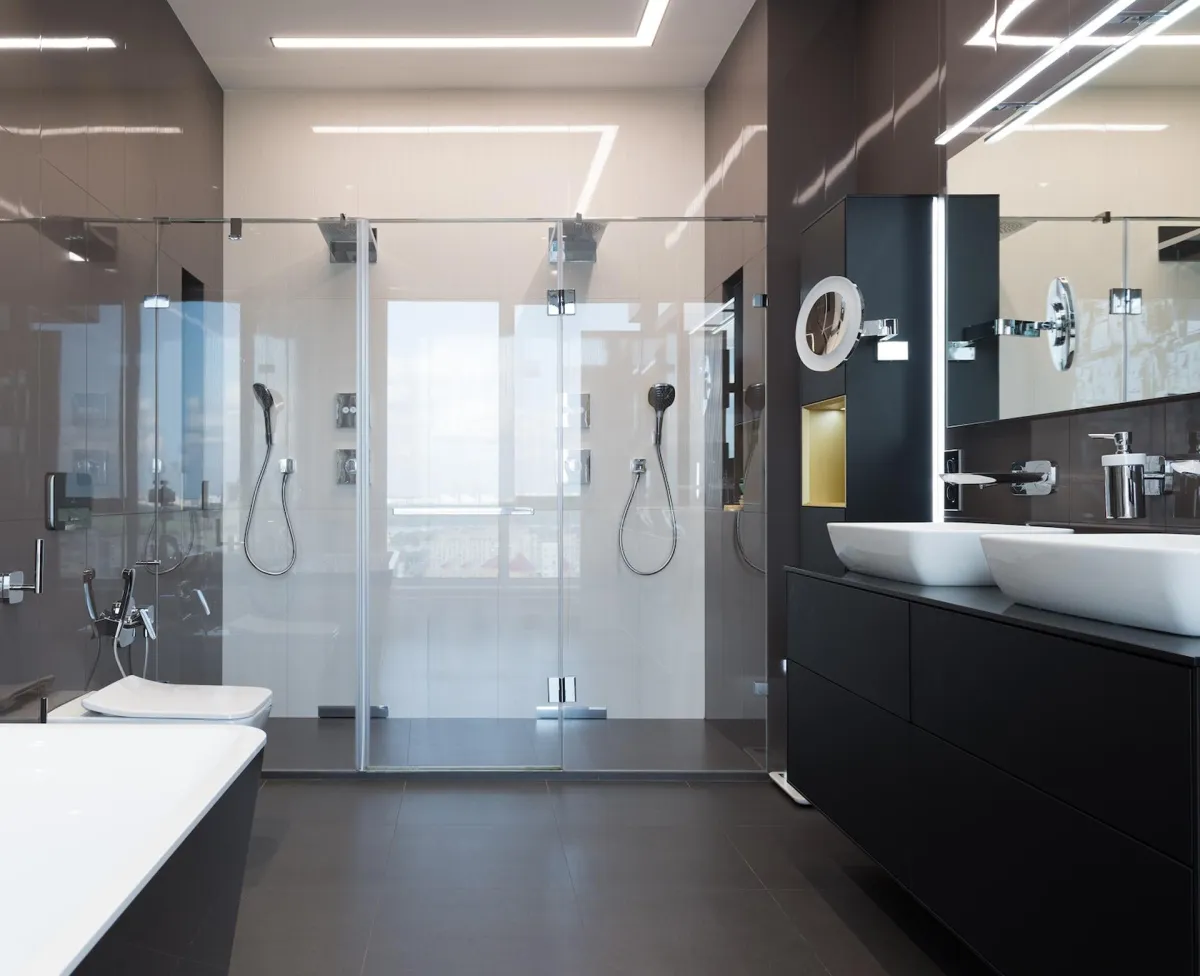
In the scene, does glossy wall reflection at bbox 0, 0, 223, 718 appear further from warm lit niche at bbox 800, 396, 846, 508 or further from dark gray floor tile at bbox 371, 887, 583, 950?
warm lit niche at bbox 800, 396, 846, 508

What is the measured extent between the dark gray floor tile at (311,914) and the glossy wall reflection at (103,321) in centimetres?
93

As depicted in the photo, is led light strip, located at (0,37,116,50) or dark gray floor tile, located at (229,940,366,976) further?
led light strip, located at (0,37,116,50)

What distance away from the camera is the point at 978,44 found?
2.83m

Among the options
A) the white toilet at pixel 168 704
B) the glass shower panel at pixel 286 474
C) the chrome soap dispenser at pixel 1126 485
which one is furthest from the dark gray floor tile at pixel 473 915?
the chrome soap dispenser at pixel 1126 485

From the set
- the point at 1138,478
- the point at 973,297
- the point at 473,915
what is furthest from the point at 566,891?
the point at 973,297

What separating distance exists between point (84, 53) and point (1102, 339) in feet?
10.5

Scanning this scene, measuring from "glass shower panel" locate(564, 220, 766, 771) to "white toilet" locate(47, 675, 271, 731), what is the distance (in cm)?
125

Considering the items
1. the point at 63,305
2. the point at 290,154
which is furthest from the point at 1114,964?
the point at 290,154

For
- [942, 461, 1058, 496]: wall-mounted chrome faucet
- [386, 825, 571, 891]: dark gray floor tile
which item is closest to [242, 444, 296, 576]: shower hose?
[386, 825, 571, 891]: dark gray floor tile

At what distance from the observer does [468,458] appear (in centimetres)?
363

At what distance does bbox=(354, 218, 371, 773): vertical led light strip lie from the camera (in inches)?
142

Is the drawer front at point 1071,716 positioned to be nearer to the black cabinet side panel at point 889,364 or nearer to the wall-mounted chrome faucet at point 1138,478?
the wall-mounted chrome faucet at point 1138,478

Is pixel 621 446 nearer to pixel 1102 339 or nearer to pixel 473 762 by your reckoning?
pixel 473 762

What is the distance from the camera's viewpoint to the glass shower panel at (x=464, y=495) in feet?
11.9
